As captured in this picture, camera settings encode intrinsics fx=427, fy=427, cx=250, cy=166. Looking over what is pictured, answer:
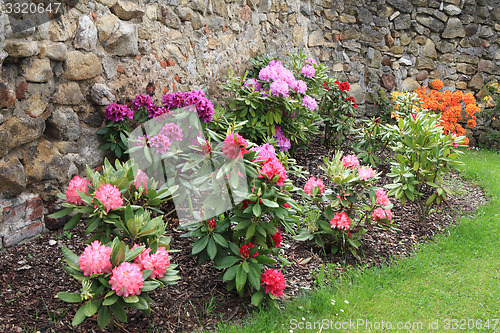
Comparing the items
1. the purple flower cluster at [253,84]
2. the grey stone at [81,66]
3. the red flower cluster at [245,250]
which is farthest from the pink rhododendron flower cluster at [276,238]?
the purple flower cluster at [253,84]

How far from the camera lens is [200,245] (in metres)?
2.24

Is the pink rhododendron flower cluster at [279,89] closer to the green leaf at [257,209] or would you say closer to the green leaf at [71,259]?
the green leaf at [257,209]

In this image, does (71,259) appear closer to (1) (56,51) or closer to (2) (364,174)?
(1) (56,51)

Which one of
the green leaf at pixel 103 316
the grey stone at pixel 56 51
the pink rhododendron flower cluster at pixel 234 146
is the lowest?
the green leaf at pixel 103 316

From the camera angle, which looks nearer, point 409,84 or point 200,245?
point 200,245

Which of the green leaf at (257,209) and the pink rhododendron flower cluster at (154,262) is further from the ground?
the green leaf at (257,209)

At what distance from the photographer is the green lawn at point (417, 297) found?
2258mm

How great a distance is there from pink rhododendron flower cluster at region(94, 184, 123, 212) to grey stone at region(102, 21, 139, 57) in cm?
136

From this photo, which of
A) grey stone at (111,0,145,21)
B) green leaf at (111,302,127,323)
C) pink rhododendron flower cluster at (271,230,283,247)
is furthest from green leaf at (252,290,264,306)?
grey stone at (111,0,145,21)

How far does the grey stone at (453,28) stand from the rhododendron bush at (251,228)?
18.4ft

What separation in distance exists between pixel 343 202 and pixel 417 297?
2.35ft

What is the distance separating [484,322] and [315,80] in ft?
9.62

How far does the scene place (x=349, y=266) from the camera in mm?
2791

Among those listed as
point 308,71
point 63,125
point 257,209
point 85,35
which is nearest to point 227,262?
point 257,209
